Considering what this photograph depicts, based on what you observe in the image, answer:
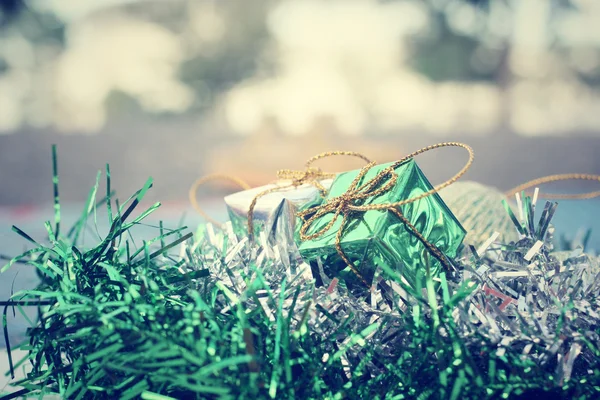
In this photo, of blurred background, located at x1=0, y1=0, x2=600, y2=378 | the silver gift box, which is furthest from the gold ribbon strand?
blurred background, located at x1=0, y1=0, x2=600, y2=378

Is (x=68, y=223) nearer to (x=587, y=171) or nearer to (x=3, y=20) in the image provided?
(x=3, y=20)

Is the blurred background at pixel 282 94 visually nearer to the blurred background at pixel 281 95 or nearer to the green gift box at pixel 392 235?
the blurred background at pixel 281 95

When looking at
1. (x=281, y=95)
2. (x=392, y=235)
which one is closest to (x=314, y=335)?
(x=392, y=235)

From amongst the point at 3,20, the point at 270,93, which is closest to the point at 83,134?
the point at 3,20

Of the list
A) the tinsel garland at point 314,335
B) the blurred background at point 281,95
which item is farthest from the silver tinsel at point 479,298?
the blurred background at point 281,95

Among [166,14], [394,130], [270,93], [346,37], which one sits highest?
[166,14]

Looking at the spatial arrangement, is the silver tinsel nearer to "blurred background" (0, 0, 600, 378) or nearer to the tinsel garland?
the tinsel garland

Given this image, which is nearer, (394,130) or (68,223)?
(68,223)
